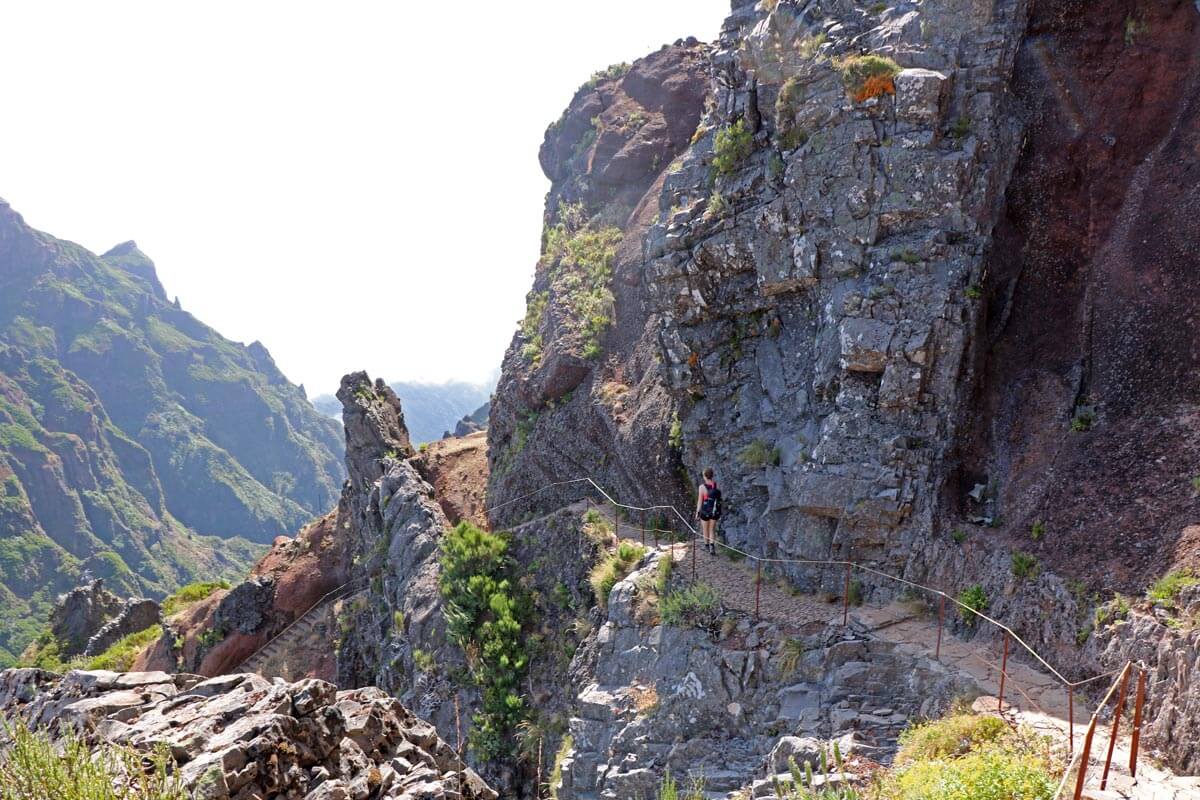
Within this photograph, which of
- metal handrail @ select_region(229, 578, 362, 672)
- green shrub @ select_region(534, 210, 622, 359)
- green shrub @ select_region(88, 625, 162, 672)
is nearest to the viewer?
green shrub @ select_region(534, 210, 622, 359)

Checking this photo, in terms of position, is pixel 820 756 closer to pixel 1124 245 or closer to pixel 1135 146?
pixel 1124 245

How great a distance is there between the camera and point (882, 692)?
478 inches

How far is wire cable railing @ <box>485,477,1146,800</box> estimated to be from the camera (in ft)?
23.4

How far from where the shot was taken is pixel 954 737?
9.73 meters

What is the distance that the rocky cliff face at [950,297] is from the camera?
12.9 metres

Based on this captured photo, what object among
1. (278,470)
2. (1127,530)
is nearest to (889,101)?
(1127,530)

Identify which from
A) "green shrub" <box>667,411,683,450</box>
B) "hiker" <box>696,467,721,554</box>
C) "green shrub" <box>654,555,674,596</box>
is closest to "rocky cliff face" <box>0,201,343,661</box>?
"green shrub" <box>667,411,683,450</box>

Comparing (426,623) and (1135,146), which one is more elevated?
(1135,146)

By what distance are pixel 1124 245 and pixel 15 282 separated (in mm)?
190470

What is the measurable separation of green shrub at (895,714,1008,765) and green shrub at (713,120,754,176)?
43.6 ft

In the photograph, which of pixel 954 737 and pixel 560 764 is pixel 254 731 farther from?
pixel 954 737

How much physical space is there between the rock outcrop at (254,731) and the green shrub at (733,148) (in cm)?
1410

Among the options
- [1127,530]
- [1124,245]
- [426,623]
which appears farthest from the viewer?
[426,623]

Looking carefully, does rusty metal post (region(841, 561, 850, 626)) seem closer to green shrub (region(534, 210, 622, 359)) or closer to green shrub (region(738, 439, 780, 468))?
green shrub (region(738, 439, 780, 468))
